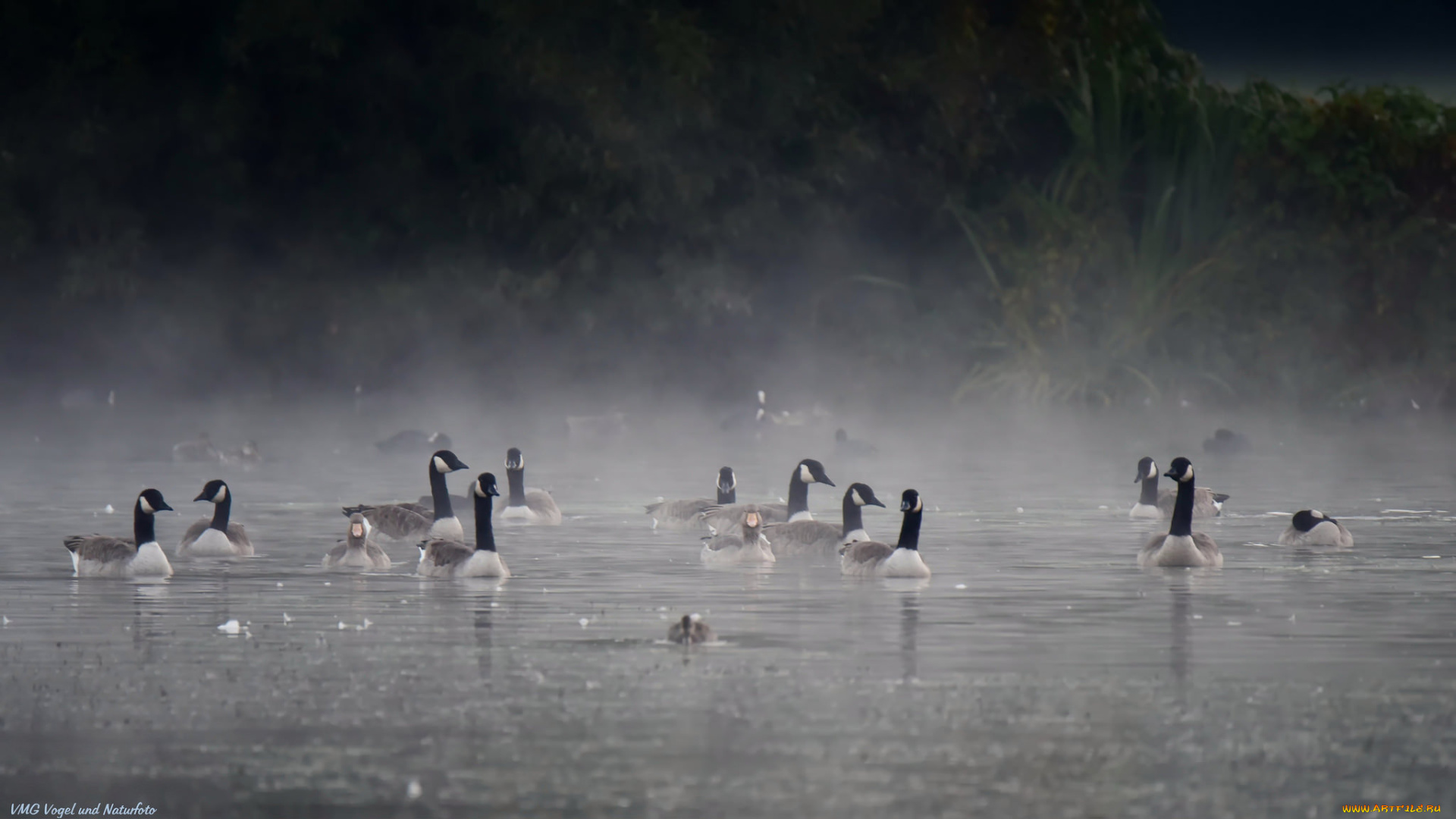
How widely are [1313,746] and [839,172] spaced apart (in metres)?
39.5

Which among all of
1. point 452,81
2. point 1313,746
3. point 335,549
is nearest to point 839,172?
point 452,81

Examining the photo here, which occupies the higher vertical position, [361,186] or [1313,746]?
[361,186]

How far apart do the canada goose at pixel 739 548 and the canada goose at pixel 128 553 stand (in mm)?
4305

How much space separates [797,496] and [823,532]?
1187 mm

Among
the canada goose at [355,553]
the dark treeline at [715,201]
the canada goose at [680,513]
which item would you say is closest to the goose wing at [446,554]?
the canada goose at [355,553]

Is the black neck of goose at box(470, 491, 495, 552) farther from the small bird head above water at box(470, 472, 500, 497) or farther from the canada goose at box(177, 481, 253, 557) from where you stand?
the canada goose at box(177, 481, 253, 557)

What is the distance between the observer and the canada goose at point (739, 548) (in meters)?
17.5

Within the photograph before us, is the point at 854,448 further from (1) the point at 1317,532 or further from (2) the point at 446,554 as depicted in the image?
(2) the point at 446,554

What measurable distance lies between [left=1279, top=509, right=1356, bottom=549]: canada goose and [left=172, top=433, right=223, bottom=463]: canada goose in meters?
17.2

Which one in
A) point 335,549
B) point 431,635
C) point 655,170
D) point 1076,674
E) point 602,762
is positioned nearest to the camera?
point 602,762

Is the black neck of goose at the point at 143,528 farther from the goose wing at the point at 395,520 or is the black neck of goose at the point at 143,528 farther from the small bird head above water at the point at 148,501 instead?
the goose wing at the point at 395,520

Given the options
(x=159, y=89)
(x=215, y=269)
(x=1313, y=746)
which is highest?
(x=159, y=89)

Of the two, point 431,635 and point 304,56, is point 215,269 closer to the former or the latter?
point 304,56

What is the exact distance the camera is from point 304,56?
1838 inches
